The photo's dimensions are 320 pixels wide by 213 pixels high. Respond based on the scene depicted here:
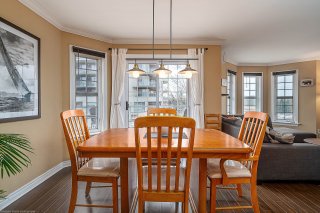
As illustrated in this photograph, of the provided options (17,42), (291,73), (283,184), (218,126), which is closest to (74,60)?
(17,42)

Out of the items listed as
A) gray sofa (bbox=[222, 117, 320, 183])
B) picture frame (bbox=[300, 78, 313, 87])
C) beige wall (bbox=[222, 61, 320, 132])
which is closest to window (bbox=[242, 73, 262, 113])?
beige wall (bbox=[222, 61, 320, 132])

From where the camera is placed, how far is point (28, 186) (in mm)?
2811

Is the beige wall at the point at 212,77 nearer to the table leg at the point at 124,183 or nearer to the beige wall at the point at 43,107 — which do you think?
the beige wall at the point at 43,107

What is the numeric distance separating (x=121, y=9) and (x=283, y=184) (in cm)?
340

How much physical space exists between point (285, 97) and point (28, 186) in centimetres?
735

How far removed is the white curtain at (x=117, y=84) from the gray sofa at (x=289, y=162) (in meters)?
2.72

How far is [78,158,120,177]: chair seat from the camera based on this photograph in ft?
6.67

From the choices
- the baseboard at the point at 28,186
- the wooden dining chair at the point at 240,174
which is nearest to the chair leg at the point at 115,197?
the wooden dining chair at the point at 240,174

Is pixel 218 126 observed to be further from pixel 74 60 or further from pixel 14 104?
pixel 14 104

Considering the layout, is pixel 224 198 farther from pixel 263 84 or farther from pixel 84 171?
pixel 263 84

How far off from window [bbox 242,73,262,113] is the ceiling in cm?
236

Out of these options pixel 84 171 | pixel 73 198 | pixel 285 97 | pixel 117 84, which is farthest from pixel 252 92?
pixel 73 198

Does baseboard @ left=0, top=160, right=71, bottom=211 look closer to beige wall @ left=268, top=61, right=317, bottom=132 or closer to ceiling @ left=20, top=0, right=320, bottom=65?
ceiling @ left=20, top=0, right=320, bottom=65

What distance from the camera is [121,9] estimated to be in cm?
310
